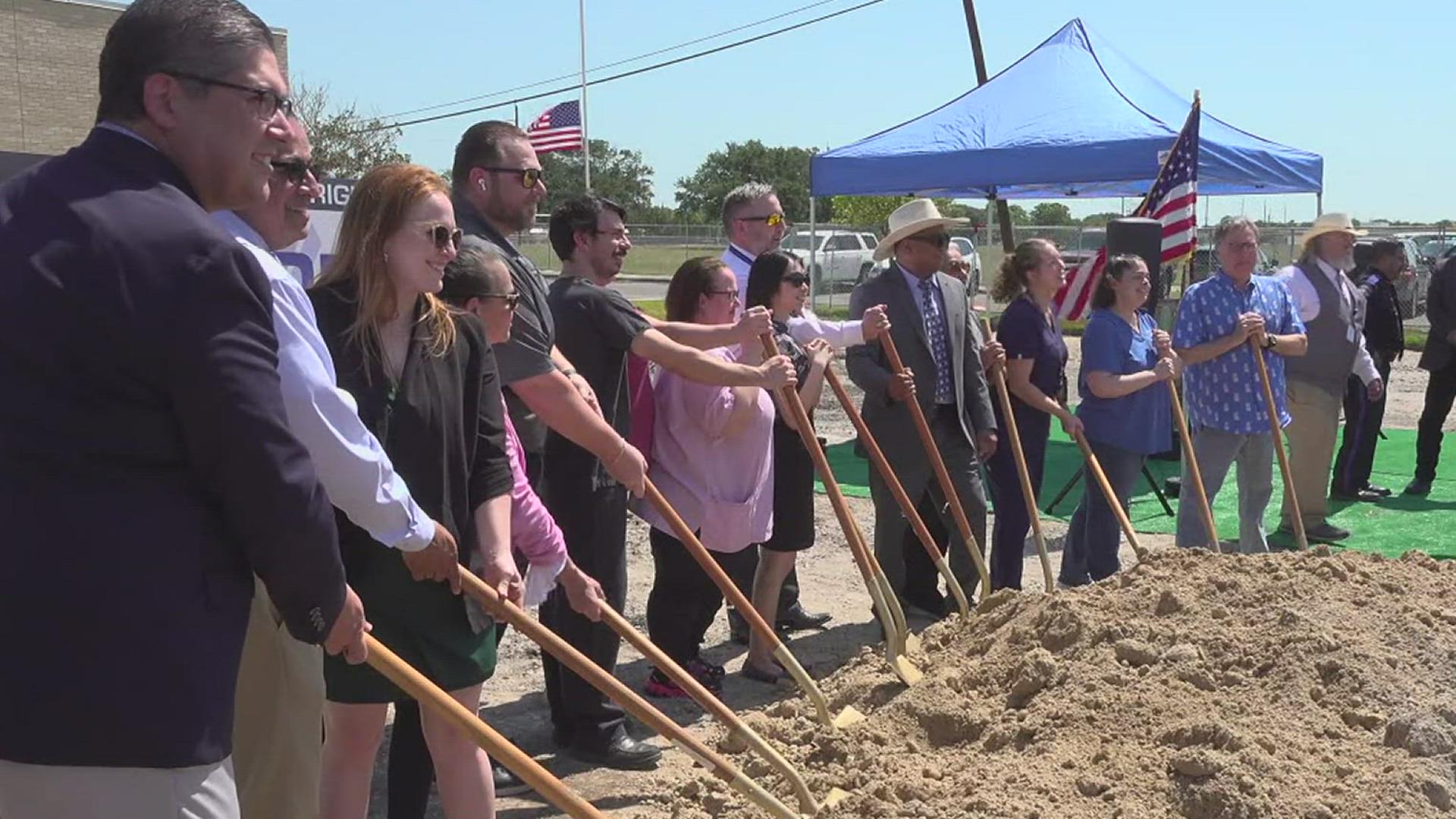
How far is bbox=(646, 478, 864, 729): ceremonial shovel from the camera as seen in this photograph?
4449mm

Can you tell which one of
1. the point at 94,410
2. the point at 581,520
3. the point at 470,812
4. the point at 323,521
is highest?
the point at 94,410

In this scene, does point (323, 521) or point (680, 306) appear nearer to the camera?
point (323, 521)

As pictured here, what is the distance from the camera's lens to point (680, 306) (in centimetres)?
578

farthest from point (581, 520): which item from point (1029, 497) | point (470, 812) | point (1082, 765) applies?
point (1029, 497)

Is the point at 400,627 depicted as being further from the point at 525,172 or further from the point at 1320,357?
the point at 1320,357

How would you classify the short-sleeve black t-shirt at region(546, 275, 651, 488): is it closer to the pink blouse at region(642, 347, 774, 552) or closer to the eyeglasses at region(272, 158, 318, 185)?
the pink blouse at region(642, 347, 774, 552)

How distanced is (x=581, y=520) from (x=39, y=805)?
2.94 m

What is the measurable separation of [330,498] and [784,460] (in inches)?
153

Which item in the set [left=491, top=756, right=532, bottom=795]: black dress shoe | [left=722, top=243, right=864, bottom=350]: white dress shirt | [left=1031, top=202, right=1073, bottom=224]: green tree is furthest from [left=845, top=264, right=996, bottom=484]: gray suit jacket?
[left=1031, top=202, right=1073, bottom=224]: green tree

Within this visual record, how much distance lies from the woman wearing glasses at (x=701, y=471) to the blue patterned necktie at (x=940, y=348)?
1.27m

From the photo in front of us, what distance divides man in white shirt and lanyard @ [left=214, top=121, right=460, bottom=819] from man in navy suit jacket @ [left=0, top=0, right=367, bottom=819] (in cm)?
29

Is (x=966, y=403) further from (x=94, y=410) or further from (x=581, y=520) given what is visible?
(x=94, y=410)

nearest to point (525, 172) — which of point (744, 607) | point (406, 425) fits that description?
point (406, 425)

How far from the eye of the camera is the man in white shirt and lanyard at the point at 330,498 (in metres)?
2.44
